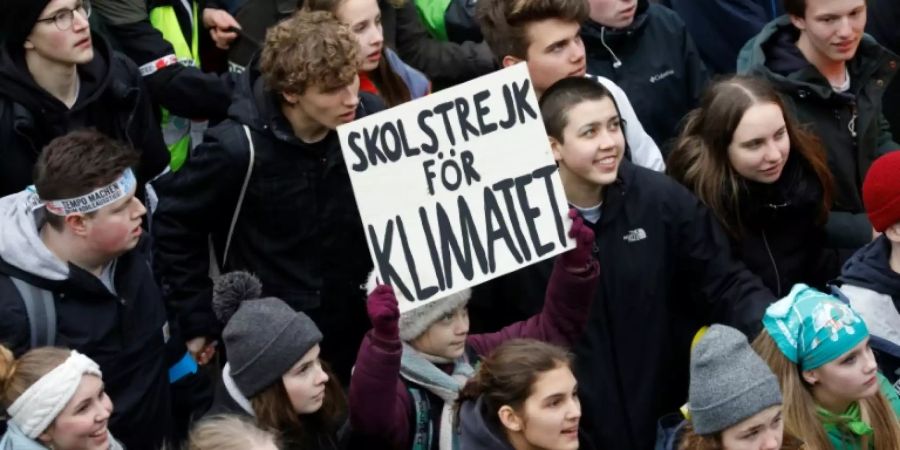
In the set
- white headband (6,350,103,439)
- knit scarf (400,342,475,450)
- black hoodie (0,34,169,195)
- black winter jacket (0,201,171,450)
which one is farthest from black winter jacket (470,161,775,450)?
white headband (6,350,103,439)

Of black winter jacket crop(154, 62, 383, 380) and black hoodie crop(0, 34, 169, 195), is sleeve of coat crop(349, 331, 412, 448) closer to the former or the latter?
black winter jacket crop(154, 62, 383, 380)

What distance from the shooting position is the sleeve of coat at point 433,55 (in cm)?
758

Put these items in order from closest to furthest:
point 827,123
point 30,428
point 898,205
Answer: point 30,428
point 898,205
point 827,123

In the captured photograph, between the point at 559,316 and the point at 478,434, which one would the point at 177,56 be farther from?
the point at 478,434

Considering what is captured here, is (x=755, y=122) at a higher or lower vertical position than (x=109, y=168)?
lower

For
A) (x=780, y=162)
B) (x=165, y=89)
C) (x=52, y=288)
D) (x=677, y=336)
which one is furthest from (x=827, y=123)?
(x=52, y=288)

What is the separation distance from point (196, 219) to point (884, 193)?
242 cm

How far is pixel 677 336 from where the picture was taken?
20.1 ft

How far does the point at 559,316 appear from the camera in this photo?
221 inches

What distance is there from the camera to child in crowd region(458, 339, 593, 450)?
5.04 meters

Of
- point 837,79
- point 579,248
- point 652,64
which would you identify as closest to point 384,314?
point 579,248

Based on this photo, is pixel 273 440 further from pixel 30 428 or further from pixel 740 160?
pixel 740 160

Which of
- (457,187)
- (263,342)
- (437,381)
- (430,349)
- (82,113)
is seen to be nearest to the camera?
(263,342)

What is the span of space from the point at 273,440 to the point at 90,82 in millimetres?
1960
